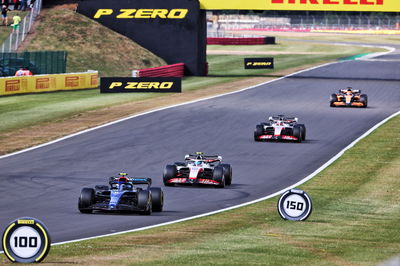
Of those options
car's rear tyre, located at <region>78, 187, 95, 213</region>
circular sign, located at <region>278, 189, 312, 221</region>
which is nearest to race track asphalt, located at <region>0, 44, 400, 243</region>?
car's rear tyre, located at <region>78, 187, 95, 213</region>

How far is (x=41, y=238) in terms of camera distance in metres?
13.0

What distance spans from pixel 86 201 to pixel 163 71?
145 feet

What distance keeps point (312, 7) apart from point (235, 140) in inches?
1150

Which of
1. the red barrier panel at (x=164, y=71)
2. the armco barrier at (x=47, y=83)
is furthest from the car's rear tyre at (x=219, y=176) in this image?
the red barrier panel at (x=164, y=71)

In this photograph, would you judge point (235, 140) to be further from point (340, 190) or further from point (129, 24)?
point (129, 24)

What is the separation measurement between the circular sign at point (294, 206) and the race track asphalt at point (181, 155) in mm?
2437

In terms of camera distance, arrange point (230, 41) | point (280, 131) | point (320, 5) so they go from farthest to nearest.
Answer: point (230, 41) < point (320, 5) < point (280, 131)

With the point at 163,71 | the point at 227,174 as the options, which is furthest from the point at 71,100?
the point at 227,174

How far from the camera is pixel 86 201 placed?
20.0m

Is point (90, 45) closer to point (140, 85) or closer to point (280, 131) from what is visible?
point (140, 85)

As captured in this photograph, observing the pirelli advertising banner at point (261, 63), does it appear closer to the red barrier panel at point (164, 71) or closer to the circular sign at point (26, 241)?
the red barrier panel at point (164, 71)

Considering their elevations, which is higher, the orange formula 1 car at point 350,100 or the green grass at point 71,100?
→ the orange formula 1 car at point 350,100

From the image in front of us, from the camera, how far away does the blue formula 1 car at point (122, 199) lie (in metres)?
19.9

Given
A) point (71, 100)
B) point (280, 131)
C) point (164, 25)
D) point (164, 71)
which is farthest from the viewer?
point (164, 25)
